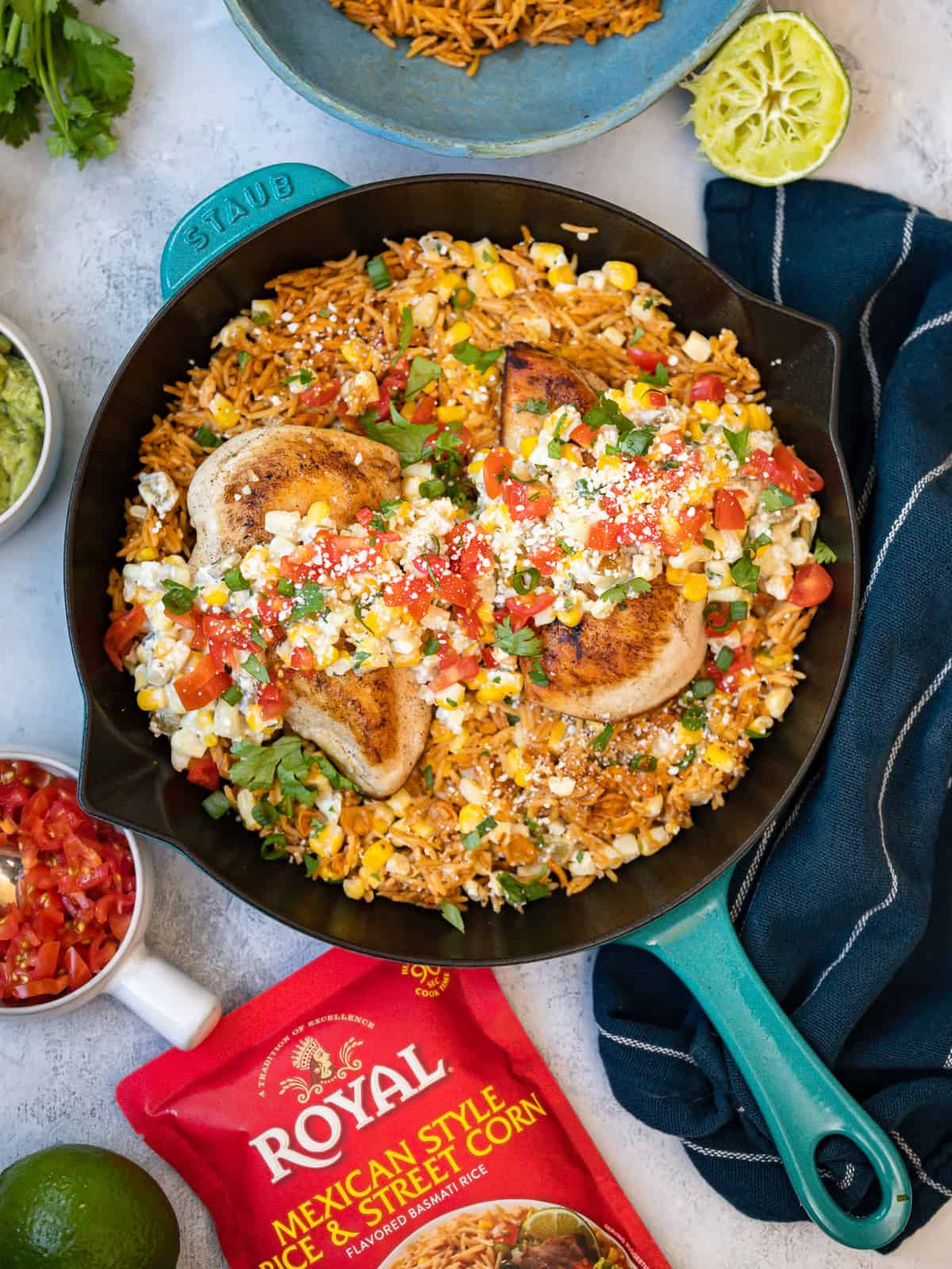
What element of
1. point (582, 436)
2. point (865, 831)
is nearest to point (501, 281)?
point (582, 436)

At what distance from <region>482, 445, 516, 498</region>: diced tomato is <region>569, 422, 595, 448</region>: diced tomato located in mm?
211

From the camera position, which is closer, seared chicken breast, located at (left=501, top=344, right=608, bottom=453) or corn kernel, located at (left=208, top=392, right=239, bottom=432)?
seared chicken breast, located at (left=501, top=344, right=608, bottom=453)

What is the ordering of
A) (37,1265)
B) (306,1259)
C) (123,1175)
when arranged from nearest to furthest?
(37,1265), (123,1175), (306,1259)

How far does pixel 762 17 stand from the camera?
11.9ft

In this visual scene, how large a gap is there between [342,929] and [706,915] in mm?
1230

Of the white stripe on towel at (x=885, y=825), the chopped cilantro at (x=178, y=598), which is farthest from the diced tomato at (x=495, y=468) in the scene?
the white stripe on towel at (x=885, y=825)

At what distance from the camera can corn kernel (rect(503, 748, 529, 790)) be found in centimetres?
355

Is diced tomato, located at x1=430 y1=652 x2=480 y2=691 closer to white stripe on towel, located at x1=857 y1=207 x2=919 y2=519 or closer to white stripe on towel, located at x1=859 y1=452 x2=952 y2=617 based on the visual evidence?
white stripe on towel, located at x1=859 y1=452 x2=952 y2=617

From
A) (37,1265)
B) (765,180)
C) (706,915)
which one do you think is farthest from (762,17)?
(37,1265)

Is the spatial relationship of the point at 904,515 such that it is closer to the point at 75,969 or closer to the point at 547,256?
the point at 547,256

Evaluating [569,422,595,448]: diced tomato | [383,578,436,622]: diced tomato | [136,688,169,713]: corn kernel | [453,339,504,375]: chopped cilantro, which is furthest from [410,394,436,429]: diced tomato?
[136,688,169,713]: corn kernel

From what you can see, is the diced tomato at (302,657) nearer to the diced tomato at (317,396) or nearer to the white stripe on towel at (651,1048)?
the diced tomato at (317,396)

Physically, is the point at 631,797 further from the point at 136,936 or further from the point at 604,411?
the point at 136,936

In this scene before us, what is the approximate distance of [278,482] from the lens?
3.33 m
